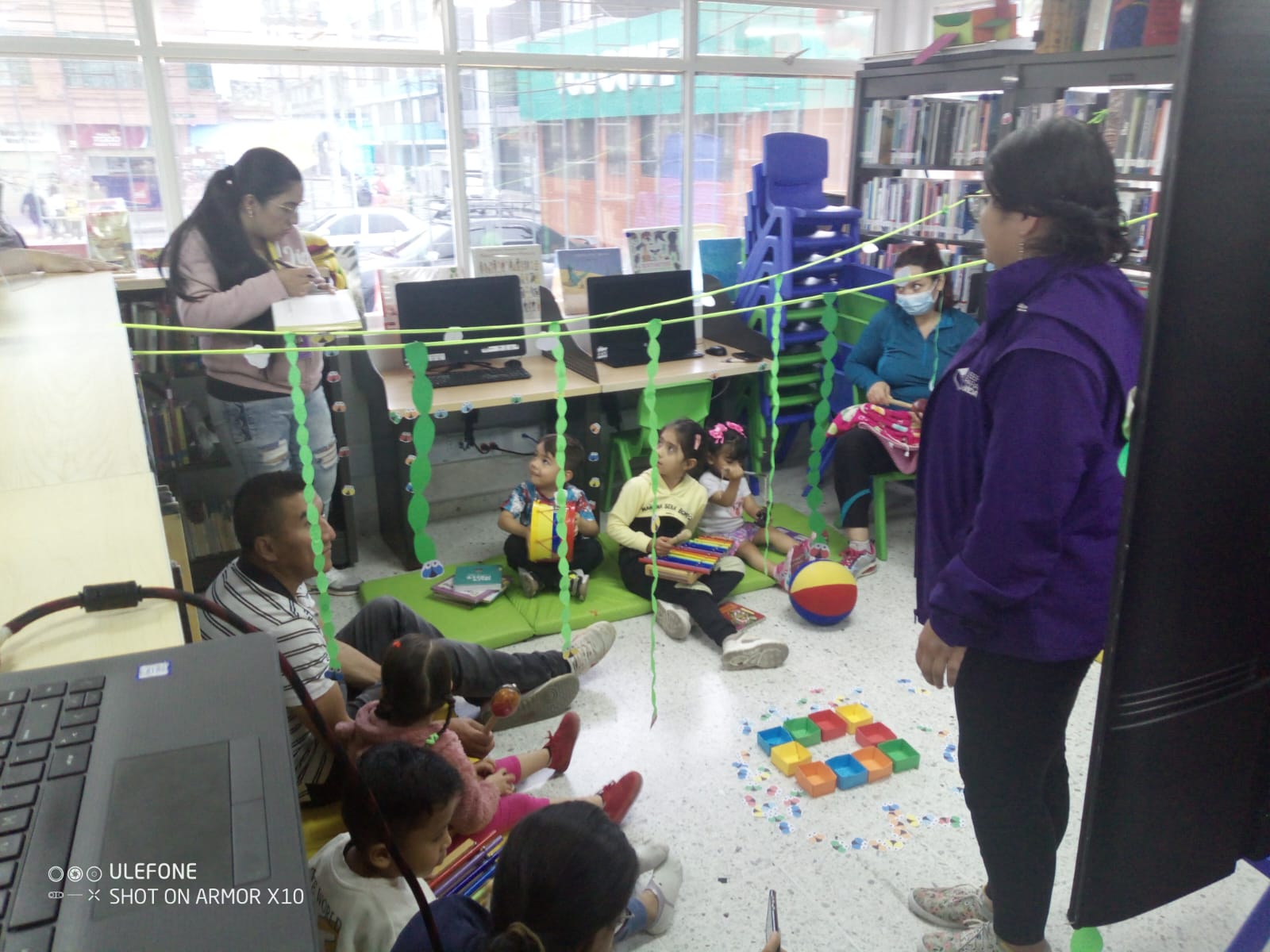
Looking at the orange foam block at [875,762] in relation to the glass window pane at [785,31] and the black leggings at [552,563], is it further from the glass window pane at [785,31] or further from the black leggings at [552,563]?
the glass window pane at [785,31]

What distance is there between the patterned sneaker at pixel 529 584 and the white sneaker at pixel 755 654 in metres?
0.72

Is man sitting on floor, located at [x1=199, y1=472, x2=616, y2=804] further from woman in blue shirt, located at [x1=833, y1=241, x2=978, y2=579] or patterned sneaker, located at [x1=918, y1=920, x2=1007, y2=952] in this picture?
woman in blue shirt, located at [x1=833, y1=241, x2=978, y2=579]

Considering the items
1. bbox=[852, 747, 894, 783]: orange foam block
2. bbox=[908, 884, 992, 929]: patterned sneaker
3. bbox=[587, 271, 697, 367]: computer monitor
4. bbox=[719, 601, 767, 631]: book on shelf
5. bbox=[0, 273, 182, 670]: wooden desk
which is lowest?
bbox=[719, 601, 767, 631]: book on shelf

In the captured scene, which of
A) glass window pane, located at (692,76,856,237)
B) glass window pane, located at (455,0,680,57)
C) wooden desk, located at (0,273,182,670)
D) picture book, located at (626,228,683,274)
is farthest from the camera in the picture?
glass window pane, located at (692,76,856,237)

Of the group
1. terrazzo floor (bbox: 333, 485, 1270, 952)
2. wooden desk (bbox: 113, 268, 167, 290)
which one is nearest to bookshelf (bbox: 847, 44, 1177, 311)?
terrazzo floor (bbox: 333, 485, 1270, 952)

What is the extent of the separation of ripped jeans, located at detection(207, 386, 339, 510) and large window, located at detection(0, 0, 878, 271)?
2.86 feet

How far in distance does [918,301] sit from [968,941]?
7.83 feet

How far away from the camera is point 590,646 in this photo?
2752 millimetres

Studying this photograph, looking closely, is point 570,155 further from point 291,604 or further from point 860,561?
point 291,604

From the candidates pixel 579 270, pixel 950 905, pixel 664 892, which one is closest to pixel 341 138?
pixel 579 270

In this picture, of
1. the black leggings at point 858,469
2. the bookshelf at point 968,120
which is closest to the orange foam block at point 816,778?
the black leggings at point 858,469

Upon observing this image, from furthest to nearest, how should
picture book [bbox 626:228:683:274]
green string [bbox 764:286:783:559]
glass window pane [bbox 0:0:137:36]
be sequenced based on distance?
picture book [bbox 626:228:683:274]
glass window pane [bbox 0:0:137:36]
green string [bbox 764:286:783:559]

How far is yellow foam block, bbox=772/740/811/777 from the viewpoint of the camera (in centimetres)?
231

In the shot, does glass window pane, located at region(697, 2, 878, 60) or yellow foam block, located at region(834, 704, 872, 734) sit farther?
glass window pane, located at region(697, 2, 878, 60)
